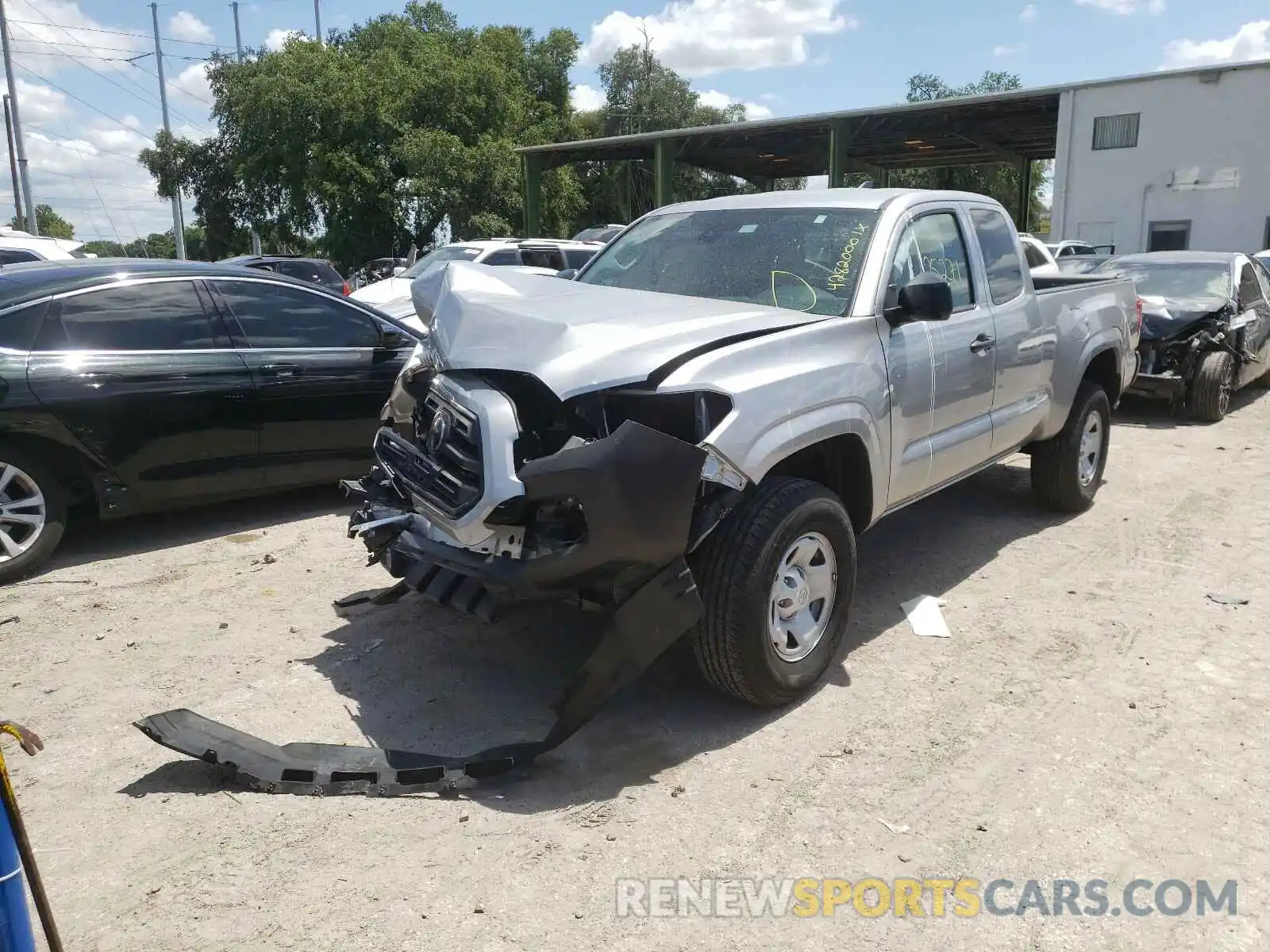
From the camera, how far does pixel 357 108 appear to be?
33.9 m

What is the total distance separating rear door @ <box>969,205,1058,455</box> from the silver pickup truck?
10 cm

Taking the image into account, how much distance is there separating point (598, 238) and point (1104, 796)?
21.0 meters

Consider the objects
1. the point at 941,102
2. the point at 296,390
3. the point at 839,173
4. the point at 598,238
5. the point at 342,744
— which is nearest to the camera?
the point at 342,744

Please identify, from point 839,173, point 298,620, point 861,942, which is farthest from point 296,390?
point 839,173

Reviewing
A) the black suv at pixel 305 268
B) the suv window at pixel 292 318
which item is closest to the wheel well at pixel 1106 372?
the suv window at pixel 292 318

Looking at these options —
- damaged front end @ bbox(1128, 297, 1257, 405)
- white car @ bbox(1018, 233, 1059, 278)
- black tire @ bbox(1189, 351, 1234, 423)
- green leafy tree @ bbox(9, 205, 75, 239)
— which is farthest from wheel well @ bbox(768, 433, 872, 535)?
green leafy tree @ bbox(9, 205, 75, 239)

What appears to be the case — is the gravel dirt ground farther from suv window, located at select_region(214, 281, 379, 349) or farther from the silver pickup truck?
suv window, located at select_region(214, 281, 379, 349)

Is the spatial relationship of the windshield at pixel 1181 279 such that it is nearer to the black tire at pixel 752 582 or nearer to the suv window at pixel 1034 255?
the suv window at pixel 1034 255

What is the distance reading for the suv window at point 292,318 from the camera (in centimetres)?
621

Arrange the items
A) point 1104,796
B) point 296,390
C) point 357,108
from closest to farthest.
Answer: point 1104,796 < point 296,390 < point 357,108

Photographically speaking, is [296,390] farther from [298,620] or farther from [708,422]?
[708,422]

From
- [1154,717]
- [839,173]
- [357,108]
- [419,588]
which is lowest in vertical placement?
[1154,717]

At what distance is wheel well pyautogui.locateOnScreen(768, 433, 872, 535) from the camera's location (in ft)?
13.4

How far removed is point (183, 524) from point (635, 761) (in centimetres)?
414
